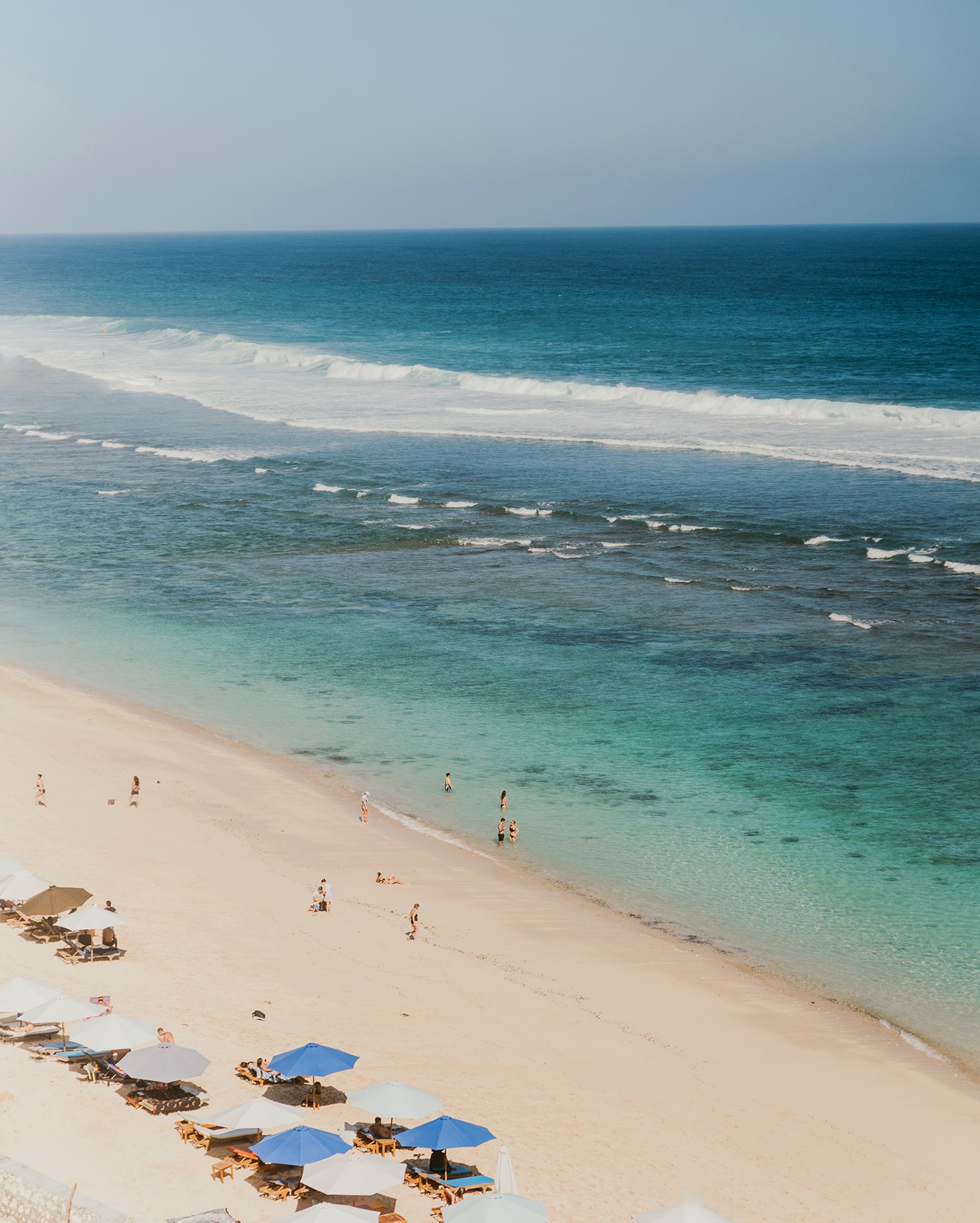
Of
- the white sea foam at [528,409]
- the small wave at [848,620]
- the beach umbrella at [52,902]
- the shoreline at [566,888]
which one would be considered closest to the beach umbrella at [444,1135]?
the shoreline at [566,888]

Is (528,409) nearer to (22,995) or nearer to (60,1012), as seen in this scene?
(22,995)

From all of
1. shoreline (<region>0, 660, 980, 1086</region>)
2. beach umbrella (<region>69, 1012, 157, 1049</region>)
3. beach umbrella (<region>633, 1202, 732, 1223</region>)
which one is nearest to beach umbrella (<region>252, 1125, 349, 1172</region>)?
beach umbrella (<region>69, 1012, 157, 1049</region>)

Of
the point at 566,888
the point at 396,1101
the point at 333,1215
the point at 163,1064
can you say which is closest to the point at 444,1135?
the point at 396,1101

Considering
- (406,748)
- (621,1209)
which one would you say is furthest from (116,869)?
(621,1209)

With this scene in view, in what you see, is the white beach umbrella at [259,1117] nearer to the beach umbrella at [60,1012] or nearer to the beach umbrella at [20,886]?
the beach umbrella at [60,1012]

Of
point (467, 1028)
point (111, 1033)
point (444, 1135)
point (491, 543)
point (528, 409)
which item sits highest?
point (528, 409)

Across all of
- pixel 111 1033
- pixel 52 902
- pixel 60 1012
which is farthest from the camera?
pixel 52 902
